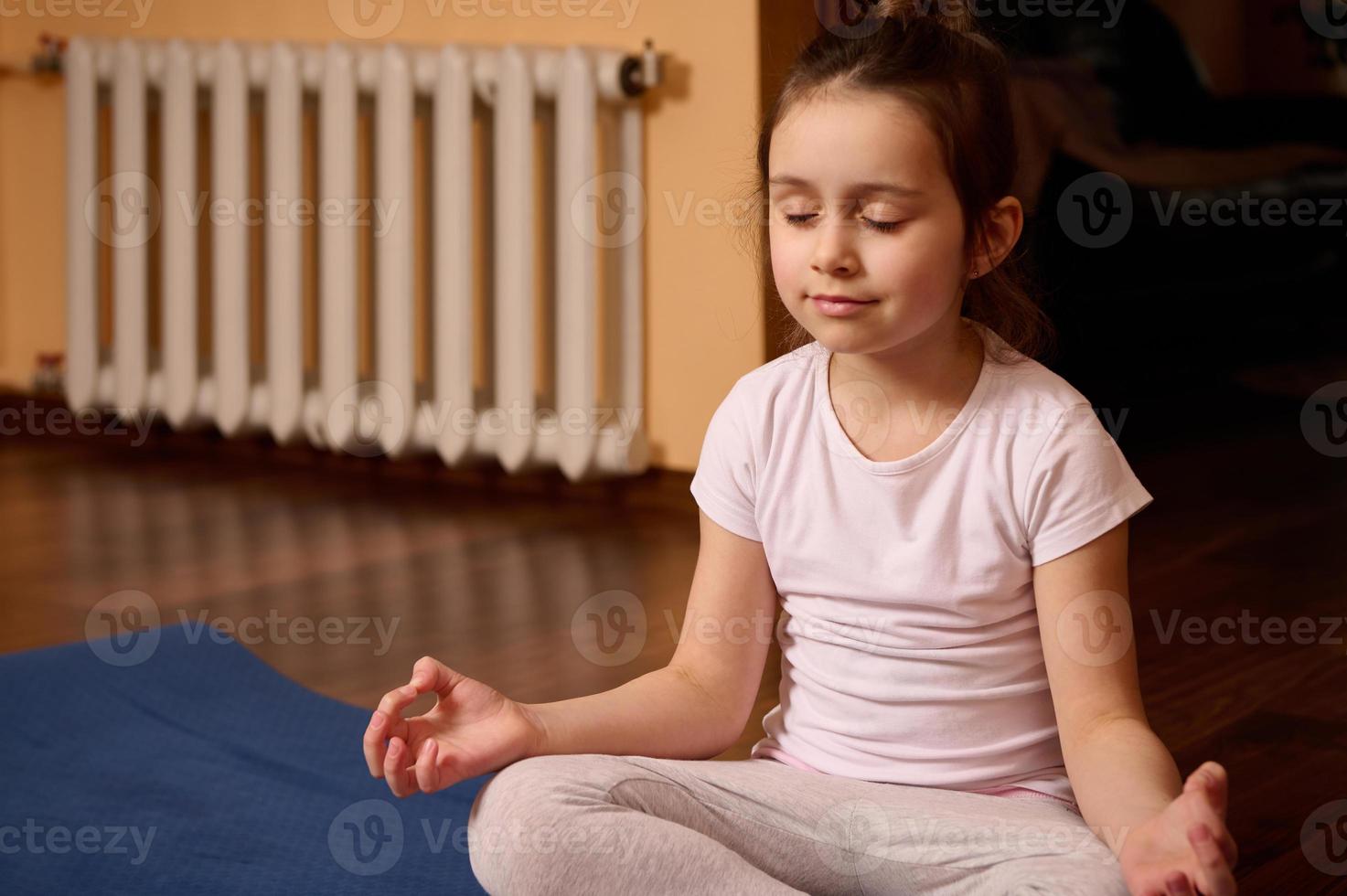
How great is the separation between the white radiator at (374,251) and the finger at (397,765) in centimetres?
161

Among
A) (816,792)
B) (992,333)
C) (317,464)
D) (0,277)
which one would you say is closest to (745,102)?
(317,464)

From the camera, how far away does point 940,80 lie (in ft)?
2.86

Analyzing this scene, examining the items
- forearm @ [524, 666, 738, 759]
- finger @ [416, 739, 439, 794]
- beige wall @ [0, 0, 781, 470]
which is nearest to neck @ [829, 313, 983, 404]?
forearm @ [524, 666, 738, 759]

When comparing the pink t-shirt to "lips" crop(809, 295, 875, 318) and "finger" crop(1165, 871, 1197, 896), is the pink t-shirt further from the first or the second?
"finger" crop(1165, 871, 1197, 896)

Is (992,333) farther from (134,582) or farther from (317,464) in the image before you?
(317,464)

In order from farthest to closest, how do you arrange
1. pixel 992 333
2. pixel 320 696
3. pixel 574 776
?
pixel 320 696 < pixel 992 333 < pixel 574 776

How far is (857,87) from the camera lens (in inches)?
34.3

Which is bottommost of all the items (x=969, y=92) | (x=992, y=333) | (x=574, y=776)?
(x=574, y=776)

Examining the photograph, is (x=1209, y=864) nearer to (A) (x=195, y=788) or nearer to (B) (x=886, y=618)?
(B) (x=886, y=618)

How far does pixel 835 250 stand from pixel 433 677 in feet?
1.05

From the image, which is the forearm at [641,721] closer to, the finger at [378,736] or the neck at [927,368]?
the finger at [378,736]

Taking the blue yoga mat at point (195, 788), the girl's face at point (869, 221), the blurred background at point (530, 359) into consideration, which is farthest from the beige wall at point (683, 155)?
the girl's face at point (869, 221)

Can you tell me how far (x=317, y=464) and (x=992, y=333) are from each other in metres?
2.09

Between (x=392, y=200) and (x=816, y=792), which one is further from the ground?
(x=392, y=200)
